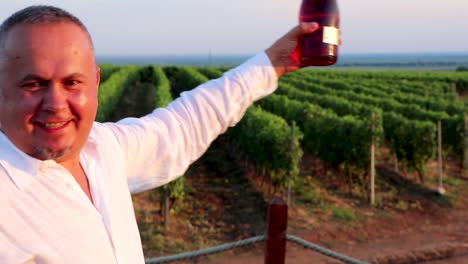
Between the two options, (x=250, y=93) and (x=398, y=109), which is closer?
(x=250, y=93)

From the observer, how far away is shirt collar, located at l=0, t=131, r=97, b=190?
1.31m

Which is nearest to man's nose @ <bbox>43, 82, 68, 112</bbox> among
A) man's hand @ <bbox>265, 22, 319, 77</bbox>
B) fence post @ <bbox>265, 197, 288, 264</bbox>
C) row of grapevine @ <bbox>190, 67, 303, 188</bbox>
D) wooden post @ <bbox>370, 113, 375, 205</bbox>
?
man's hand @ <bbox>265, 22, 319, 77</bbox>

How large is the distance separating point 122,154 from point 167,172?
0.23 metres

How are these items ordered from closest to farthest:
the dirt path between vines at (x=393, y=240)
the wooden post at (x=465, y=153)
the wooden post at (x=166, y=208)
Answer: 1. the dirt path between vines at (x=393, y=240)
2. the wooden post at (x=166, y=208)
3. the wooden post at (x=465, y=153)

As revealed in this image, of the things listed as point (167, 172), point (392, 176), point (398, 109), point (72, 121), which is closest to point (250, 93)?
point (167, 172)

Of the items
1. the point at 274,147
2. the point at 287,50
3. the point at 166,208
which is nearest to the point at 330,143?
the point at 274,147

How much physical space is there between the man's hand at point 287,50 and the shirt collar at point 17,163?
88cm

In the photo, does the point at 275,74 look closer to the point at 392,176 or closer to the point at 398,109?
the point at 392,176

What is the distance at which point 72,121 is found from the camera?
1375mm

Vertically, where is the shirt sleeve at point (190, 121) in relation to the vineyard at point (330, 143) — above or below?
above

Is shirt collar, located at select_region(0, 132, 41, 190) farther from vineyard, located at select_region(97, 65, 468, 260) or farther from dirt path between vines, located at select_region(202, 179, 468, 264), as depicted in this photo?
vineyard, located at select_region(97, 65, 468, 260)

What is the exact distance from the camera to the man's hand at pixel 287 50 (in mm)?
1879

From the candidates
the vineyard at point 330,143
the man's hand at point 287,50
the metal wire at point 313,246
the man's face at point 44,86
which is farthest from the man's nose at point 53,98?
the vineyard at point 330,143

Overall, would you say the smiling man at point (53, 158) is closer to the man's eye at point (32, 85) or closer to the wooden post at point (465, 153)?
the man's eye at point (32, 85)
